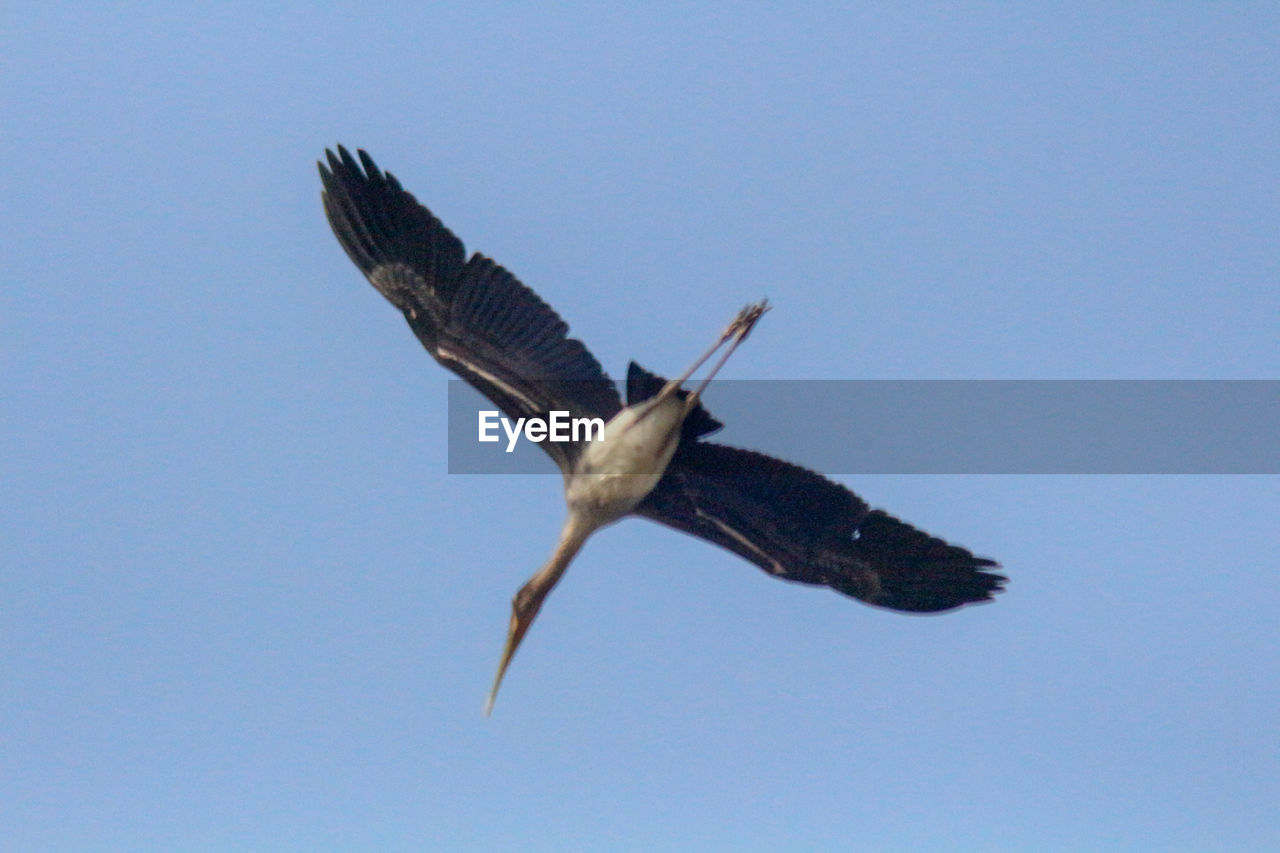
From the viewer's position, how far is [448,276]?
60.7 feet

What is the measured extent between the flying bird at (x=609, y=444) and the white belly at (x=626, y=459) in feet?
0.04

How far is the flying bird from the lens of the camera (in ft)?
60.8

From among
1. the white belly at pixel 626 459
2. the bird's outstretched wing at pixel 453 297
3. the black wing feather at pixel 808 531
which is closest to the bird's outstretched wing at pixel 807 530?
the black wing feather at pixel 808 531

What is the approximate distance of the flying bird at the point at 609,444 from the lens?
730 inches

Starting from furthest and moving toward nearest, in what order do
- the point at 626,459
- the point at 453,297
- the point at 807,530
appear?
the point at 807,530 → the point at 626,459 → the point at 453,297

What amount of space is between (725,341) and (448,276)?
105 inches

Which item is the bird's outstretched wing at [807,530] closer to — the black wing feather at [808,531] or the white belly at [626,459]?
the black wing feather at [808,531]

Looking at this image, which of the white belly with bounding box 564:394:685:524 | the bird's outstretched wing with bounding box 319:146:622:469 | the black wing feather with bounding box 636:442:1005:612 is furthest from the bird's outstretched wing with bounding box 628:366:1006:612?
the bird's outstretched wing with bounding box 319:146:622:469

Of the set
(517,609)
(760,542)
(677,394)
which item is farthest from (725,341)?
(517,609)

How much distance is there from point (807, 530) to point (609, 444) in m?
2.06

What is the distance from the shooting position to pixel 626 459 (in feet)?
61.8

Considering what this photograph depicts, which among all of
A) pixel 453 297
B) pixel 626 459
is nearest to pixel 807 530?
pixel 626 459

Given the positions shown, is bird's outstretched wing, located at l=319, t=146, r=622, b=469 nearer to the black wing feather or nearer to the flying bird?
the flying bird

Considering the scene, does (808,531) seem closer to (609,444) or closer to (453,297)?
(609,444)
